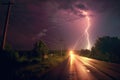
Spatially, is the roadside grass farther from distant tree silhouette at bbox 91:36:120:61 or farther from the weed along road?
distant tree silhouette at bbox 91:36:120:61

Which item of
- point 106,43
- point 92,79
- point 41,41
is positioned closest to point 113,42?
point 106,43

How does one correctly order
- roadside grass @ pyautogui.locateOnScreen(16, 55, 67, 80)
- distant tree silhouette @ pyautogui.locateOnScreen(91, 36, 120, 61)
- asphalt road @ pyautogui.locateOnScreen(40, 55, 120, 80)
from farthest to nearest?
distant tree silhouette @ pyautogui.locateOnScreen(91, 36, 120, 61) → roadside grass @ pyautogui.locateOnScreen(16, 55, 67, 80) → asphalt road @ pyautogui.locateOnScreen(40, 55, 120, 80)

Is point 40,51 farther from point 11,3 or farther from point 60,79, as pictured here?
point 60,79

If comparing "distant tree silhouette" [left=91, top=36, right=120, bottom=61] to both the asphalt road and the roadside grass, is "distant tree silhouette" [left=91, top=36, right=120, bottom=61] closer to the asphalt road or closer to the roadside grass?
the roadside grass

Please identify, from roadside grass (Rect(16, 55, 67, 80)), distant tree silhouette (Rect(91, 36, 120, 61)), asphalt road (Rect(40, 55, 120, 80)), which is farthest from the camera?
distant tree silhouette (Rect(91, 36, 120, 61))

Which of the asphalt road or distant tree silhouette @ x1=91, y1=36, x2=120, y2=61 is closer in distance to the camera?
the asphalt road

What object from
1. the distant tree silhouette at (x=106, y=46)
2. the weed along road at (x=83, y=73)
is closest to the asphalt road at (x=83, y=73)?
the weed along road at (x=83, y=73)

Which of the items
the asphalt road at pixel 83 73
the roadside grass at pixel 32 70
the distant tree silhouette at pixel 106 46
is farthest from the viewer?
the distant tree silhouette at pixel 106 46

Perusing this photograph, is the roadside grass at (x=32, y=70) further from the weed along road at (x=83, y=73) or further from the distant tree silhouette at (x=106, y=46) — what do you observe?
the distant tree silhouette at (x=106, y=46)

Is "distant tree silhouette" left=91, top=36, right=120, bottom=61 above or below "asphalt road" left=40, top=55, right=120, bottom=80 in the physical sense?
above

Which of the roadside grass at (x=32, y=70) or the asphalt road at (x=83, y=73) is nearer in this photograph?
the asphalt road at (x=83, y=73)

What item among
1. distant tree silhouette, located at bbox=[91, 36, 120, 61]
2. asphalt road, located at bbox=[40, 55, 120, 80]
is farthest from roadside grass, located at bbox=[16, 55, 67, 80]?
distant tree silhouette, located at bbox=[91, 36, 120, 61]

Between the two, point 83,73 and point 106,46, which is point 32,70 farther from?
point 106,46

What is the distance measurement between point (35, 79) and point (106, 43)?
5359 centimetres
